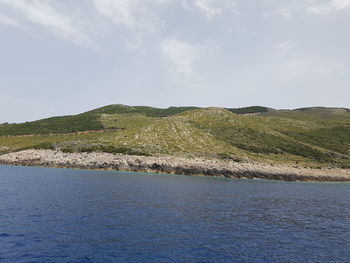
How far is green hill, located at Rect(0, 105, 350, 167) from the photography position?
4654 inches

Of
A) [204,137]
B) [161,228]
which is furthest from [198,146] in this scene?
[161,228]

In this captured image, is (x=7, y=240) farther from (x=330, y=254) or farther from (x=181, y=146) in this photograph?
(x=181, y=146)

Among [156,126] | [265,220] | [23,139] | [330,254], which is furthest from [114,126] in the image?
[330,254]

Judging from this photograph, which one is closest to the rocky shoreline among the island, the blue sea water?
the island

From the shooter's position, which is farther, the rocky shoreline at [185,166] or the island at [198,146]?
the island at [198,146]

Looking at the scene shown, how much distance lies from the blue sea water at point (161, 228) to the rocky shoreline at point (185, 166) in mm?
46131

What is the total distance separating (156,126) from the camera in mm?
150125

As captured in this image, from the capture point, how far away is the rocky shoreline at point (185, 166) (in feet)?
319

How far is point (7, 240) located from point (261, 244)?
869 inches

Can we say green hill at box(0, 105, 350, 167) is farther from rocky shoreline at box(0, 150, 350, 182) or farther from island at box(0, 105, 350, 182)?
rocky shoreline at box(0, 150, 350, 182)

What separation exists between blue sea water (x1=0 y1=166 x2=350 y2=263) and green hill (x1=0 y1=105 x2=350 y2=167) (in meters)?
63.9

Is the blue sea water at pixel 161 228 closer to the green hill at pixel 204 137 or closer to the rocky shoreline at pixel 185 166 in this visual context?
the rocky shoreline at pixel 185 166

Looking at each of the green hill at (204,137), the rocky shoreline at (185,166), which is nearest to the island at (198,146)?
the rocky shoreline at (185,166)

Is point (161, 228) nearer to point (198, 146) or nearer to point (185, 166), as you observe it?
point (185, 166)
